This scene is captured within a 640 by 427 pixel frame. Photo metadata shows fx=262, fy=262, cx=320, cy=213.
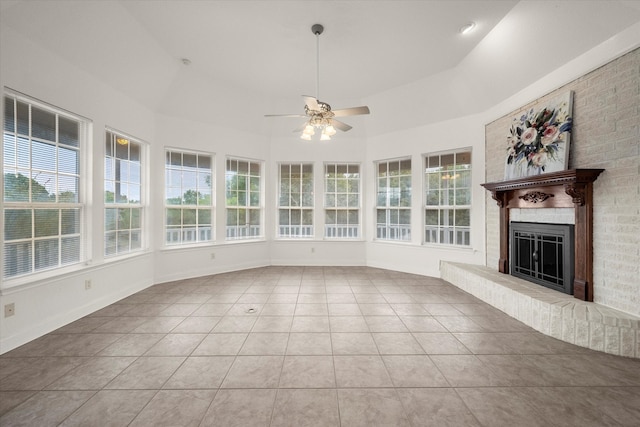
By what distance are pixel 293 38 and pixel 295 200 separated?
336cm

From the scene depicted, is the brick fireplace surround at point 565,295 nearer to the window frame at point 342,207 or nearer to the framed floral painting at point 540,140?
the framed floral painting at point 540,140

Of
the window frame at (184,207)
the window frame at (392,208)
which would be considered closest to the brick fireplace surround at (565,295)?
the window frame at (392,208)

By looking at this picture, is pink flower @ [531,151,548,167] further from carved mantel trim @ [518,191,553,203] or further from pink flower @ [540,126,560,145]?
carved mantel trim @ [518,191,553,203]

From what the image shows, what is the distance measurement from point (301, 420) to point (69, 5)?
4.35 meters

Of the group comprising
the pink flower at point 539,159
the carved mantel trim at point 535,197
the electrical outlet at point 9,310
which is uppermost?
the pink flower at point 539,159

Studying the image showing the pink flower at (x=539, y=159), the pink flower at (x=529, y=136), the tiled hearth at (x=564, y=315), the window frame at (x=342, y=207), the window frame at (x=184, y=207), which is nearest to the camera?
the tiled hearth at (x=564, y=315)

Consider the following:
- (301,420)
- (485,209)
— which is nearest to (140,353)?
(301,420)

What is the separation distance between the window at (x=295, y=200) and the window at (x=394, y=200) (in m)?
1.61

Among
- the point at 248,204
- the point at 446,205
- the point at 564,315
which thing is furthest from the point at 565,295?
the point at 248,204

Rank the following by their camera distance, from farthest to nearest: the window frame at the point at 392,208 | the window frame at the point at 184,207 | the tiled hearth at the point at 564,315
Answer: the window frame at the point at 392,208
the window frame at the point at 184,207
the tiled hearth at the point at 564,315

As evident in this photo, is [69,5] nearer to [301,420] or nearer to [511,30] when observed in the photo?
[301,420]

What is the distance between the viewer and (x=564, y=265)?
314 centimetres

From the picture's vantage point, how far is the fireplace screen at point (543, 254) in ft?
10.2

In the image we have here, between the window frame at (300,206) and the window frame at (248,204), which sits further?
the window frame at (300,206)
